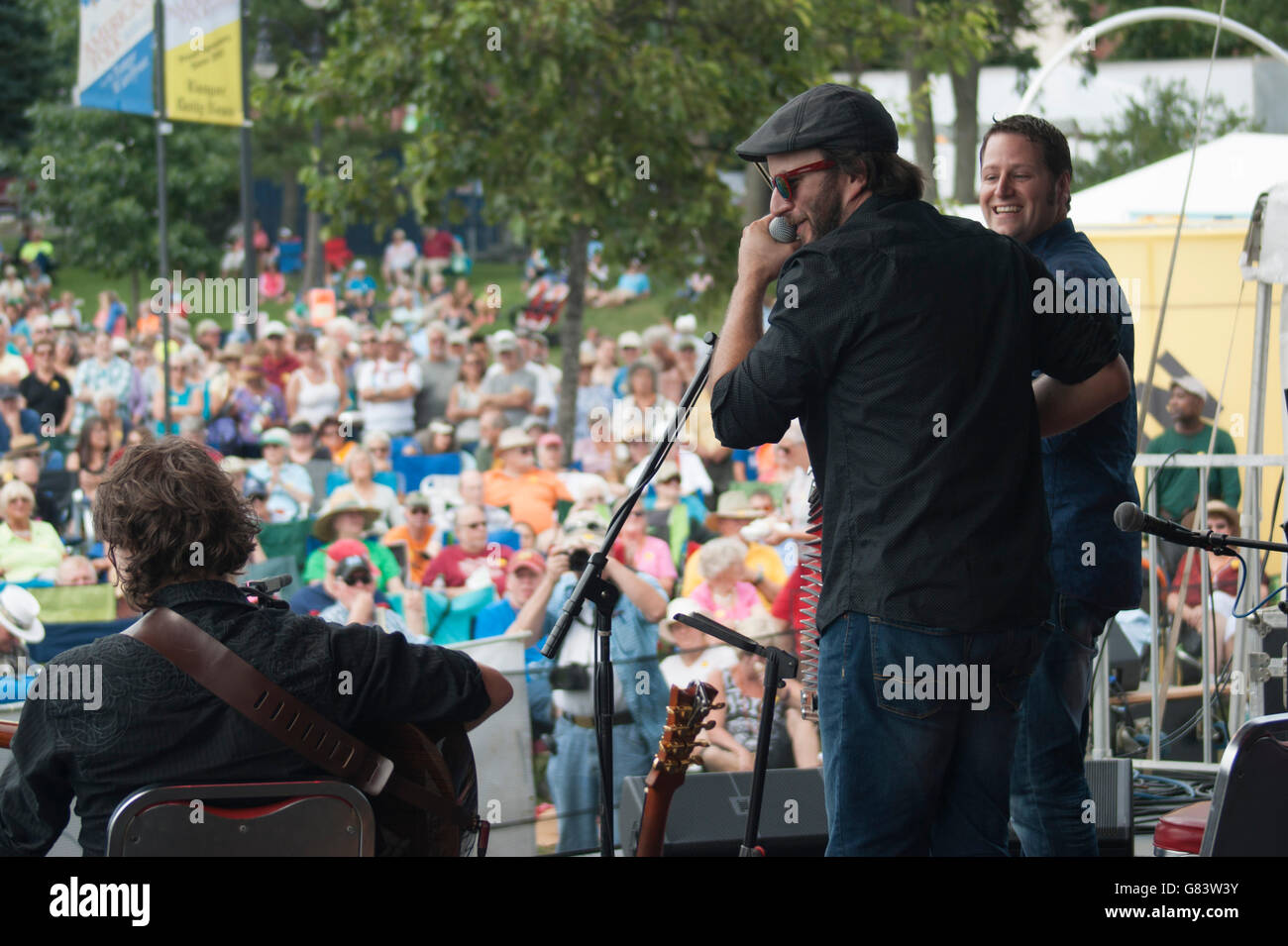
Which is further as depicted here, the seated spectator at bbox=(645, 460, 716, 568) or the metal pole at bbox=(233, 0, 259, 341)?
the metal pole at bbox=(233, 0, 259, 341)

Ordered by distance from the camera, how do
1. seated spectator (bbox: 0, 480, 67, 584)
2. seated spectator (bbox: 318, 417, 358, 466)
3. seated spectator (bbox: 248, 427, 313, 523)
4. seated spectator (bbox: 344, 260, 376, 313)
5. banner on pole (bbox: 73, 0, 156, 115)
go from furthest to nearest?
seated spectator (bbox: 344, 260, 376, 313) < seated spectator (bbox: 318, 417, 358, 466) < banner on pole (bbox: 73, 0, 156, 115) < seated spectator (bbox: 248, 427, 313, 523) < seated spectator (bbox: 0, 480, 67, 584)

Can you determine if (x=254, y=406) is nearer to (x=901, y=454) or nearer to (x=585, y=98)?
(x=585, y=98)

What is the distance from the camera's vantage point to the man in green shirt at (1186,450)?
7160mm

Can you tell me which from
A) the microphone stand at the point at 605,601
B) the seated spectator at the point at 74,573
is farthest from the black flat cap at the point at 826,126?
the seated spectator at the point at 74,573

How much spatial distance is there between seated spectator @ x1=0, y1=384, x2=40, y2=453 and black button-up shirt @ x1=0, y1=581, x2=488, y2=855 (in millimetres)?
8412

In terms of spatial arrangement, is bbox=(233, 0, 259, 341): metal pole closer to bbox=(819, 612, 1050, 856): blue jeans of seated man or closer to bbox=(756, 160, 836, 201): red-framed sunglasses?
bbox=(756, 160, 836, 201): red-framed sunglasses

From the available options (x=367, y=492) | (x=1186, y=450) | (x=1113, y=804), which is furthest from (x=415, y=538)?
(x=1113, y=804)

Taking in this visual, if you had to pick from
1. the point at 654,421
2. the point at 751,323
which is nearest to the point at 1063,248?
the point at 751,323

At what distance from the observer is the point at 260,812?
2271 mm

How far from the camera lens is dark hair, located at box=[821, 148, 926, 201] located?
91.2 inches

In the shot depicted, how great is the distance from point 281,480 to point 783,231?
706cm

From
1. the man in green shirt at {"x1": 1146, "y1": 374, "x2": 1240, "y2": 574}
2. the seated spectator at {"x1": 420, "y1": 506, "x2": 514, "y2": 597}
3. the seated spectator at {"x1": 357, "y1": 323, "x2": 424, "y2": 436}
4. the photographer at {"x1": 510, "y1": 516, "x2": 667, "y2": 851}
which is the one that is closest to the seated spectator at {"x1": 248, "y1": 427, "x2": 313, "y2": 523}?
the seated spectator at {"x1": 357, "y1": 323, "x2": 424, "y2": 436}

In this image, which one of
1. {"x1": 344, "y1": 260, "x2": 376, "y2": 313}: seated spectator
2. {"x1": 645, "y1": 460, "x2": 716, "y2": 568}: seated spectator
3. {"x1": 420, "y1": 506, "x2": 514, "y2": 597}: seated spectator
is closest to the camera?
{"x1": 420, "y1": 506, "x2": 514, "y2": 597}: seated spectator

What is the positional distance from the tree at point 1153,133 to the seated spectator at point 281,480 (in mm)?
11332
